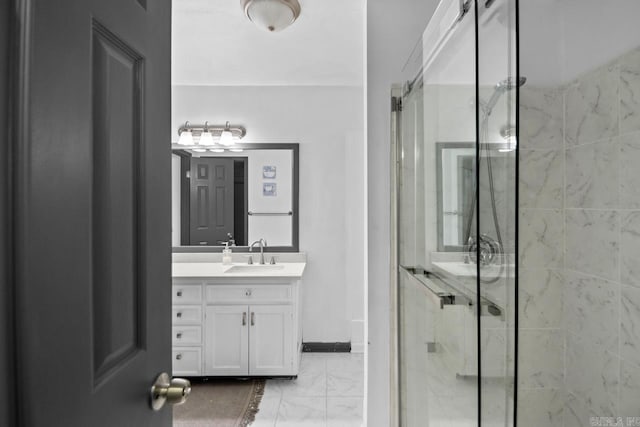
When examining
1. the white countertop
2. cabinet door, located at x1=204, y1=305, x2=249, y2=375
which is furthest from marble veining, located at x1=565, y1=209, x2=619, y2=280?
cabinet door, located at x1=204, y1=305, x2=249, y2=375

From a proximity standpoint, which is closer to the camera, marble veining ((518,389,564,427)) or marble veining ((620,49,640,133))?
Answer: marble veining ((620,49,640,133))

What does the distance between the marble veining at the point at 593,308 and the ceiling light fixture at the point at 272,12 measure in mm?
1858

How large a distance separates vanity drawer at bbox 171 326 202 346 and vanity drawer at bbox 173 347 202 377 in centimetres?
5

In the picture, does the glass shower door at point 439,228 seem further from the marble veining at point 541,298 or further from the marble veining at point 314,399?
the marble veining at point 314,399

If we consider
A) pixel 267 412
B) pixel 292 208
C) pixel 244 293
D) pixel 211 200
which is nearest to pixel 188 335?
pixel 244 293

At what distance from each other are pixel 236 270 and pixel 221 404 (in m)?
1.05

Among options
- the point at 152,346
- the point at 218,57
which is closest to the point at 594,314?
the point at 152,346

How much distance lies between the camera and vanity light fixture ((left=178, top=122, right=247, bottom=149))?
3416mm

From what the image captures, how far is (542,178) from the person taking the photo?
1.80m

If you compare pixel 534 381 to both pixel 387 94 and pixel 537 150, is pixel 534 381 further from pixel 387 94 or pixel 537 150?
pixel 387 94

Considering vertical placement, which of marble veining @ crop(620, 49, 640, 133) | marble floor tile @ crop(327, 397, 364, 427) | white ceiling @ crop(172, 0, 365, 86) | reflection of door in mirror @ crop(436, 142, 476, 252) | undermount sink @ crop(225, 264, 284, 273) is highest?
white ceiling @ crop(172, 0, 365, 86)

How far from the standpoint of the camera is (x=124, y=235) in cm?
67

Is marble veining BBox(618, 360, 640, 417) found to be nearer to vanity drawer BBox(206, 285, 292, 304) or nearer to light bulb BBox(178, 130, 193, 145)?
vanity drawer BBox(206, 285, 292, 304)

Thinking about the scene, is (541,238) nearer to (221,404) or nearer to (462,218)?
(462,218)
